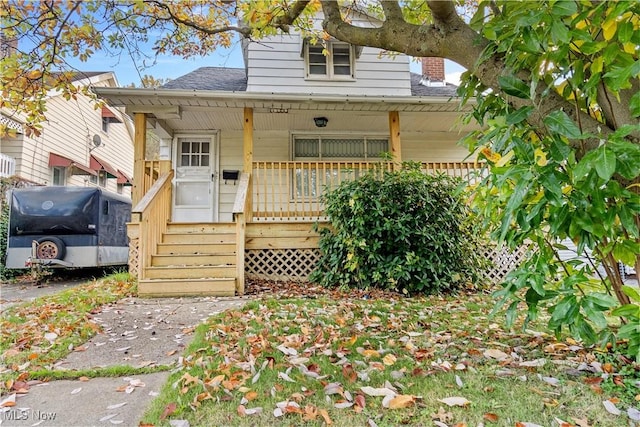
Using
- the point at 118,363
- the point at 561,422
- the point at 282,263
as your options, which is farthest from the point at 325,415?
the point at 282,263

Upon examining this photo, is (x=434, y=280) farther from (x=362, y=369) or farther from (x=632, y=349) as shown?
(x=632, y=349)

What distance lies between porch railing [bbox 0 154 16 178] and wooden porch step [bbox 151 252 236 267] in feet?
21.6

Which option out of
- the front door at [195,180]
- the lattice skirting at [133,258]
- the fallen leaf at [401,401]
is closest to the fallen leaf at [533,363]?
the fallen leaf at [401,401]

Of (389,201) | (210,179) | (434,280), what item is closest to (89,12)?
(210,179)

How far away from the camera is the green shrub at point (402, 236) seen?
16.3ft

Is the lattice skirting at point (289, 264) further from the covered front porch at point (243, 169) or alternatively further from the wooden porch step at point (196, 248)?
the wooden porch step at point (196, 248)

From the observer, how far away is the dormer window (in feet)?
26.0

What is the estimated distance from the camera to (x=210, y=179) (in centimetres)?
773

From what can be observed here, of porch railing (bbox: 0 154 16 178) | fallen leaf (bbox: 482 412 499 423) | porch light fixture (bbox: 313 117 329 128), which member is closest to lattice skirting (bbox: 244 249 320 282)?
porch light fixture (bbox: 313 117 329 128)

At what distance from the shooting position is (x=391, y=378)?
211 centimetres

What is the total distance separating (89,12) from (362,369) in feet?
17.4

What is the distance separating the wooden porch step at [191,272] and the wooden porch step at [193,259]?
→ 226 millimetres

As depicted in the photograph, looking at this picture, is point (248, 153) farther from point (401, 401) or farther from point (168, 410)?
point (401, 401)

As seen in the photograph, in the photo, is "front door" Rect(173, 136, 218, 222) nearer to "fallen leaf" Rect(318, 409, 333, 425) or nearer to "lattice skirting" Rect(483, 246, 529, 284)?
"lattice skirting" Rect(483, 246, 529, 284)
